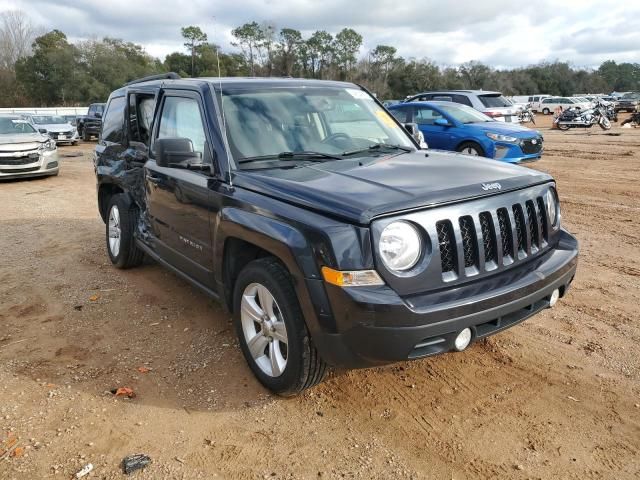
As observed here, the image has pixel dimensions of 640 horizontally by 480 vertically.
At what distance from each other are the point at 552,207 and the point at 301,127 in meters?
1.78

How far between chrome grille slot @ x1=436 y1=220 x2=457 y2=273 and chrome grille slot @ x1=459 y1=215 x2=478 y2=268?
0.34 feet

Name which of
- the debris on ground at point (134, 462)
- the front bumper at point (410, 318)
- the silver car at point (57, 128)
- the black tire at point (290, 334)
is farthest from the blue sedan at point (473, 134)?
the silver car at point (57, 128)

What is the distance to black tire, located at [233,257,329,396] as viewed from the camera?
2898 mm

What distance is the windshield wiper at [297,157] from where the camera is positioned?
351 centimetres

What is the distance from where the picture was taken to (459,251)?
274cm

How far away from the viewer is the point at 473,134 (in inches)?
427

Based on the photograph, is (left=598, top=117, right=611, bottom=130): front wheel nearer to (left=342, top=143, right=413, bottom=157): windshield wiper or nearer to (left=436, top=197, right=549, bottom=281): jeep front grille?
(left=342, top=143, right=413, bottom=157): windshield wiper

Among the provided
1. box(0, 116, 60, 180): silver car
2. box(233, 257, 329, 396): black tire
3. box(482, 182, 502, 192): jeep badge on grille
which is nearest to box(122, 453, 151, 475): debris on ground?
box(233, 257, 329, 396): black tire

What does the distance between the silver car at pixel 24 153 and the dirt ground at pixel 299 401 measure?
28.9ft

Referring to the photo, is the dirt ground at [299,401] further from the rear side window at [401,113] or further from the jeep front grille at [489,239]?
the rear side window at [401,113]

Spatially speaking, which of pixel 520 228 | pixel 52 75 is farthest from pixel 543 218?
pixel 52 75

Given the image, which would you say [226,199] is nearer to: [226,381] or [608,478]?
[226,381]

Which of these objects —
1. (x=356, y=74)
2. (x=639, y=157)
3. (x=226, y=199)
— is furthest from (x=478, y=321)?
(x=356, y=74)

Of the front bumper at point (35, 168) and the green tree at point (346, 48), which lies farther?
the green tree at point (346, 48)
